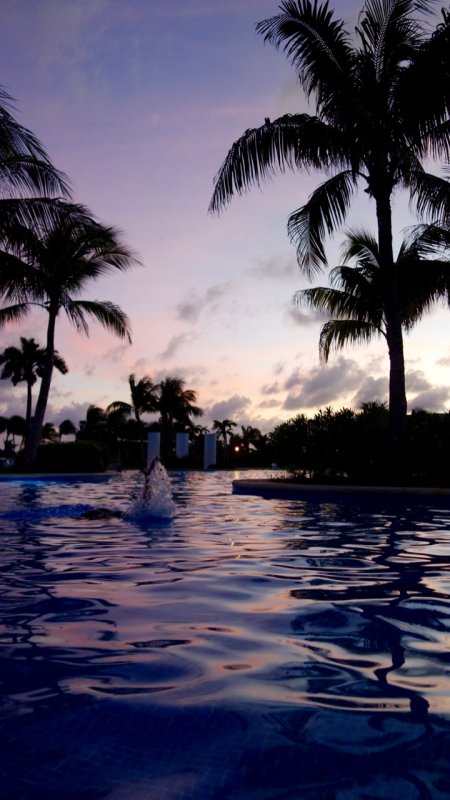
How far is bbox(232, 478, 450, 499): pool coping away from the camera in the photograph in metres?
12.1

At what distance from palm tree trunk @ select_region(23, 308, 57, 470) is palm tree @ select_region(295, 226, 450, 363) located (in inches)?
383

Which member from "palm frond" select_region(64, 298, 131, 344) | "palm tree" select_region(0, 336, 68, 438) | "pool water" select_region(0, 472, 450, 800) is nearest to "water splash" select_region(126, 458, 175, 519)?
"pool water" select_region(0, 472, 450, 800)

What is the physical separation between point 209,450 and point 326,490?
2474cm

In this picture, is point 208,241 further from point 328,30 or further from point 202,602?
point 202,602

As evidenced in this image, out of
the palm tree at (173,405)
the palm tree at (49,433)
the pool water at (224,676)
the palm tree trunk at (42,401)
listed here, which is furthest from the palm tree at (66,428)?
the pool water at (224,676)

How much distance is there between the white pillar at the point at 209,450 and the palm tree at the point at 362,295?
19928mm

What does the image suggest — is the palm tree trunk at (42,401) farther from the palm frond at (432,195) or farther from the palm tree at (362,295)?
the palm frond at (432,195)

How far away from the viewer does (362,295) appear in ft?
58.7

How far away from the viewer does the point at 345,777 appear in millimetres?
1946

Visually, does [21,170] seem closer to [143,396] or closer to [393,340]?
[393,340]

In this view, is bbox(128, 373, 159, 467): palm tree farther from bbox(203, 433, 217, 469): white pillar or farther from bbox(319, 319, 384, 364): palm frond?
bbox(319, 319, 384, 364): palm frond

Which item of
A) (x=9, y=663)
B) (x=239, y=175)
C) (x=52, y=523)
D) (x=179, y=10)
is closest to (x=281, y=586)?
(x=9, y=663)

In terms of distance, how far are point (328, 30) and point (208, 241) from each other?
5.43 m

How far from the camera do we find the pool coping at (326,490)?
475 inches
